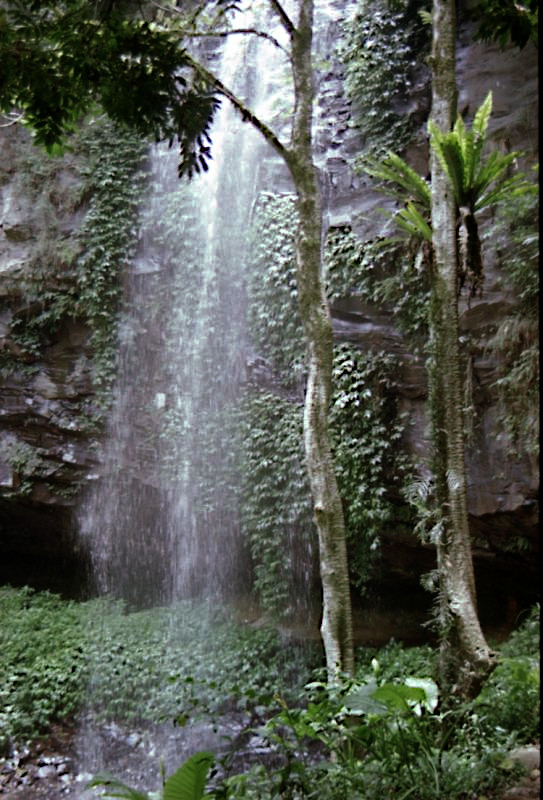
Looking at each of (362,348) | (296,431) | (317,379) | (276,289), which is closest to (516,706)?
(317,379)

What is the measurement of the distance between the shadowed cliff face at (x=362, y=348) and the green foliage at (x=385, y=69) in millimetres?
214

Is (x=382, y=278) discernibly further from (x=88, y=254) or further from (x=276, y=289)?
(x=88, y=254)

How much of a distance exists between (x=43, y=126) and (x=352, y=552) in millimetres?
4932

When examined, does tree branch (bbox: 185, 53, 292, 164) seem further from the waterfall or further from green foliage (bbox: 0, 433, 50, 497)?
green foliage (bbox: 0, 433, 50, 497)

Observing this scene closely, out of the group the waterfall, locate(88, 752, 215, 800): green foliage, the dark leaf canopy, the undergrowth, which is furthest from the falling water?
locate(88, 752, 215, 800): green foliage

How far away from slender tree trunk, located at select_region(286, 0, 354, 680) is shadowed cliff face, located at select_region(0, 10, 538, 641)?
2181 mm

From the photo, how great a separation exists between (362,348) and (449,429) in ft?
9.83

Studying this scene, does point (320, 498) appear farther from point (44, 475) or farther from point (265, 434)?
point (44, 475)

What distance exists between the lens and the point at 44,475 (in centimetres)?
916

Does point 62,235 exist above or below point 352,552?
above

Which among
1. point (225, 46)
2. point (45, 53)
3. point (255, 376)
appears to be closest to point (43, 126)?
point (45, 53)

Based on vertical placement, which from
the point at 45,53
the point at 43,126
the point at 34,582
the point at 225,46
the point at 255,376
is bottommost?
the point at 34,582

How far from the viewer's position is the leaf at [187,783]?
2.59 meters

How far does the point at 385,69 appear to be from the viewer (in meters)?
7.99
